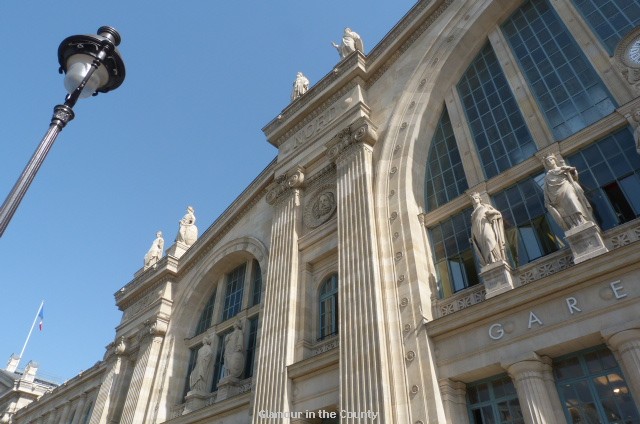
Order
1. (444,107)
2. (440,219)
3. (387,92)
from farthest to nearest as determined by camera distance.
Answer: (387,92)
(444,107)
(440,219)

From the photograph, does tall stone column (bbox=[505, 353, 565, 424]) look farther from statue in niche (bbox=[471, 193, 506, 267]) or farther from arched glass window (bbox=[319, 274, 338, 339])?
arched glass window (bbox=[319, 274, 338, 339])

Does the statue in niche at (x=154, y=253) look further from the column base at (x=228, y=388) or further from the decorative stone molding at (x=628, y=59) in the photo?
the decorative stone molding at (x=628, y=59)

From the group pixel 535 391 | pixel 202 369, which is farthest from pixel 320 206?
pixel 535 391

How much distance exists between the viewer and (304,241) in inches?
763

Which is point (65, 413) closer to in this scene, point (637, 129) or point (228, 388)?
point (228, 388)

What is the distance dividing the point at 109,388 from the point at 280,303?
14535 millimetres

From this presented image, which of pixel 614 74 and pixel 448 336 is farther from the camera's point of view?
pixel 614 74

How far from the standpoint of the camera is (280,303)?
58.9 feet

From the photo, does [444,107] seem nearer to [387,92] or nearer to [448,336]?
[387,92]

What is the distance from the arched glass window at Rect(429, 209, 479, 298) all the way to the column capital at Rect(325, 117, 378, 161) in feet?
15.1

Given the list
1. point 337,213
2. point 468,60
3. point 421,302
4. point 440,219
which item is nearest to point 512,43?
point 468,60

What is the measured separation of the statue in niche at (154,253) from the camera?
3216cm

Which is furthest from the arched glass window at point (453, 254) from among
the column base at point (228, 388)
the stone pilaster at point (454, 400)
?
the column base at point (228, 388)

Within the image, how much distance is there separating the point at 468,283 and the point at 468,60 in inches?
380
